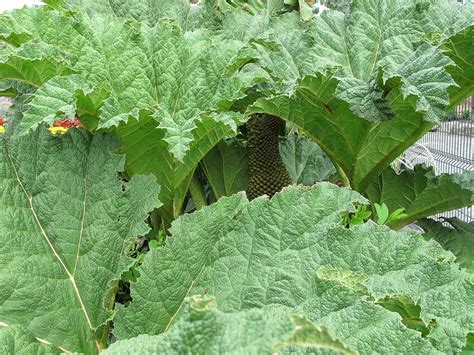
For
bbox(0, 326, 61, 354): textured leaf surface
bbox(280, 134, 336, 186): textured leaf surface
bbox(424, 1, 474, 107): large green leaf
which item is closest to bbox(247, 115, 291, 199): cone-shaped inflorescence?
bbox(280, 134, 336, 186): textured leaf surface

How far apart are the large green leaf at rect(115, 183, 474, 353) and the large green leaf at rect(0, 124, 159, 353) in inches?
3.8

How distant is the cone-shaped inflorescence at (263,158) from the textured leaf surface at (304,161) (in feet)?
0.57

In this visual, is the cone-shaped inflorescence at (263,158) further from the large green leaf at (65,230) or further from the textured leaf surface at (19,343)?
the textured leaf surface at (19,343)

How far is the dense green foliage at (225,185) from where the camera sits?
0.81 meters

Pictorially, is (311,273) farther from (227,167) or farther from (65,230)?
(227,167)

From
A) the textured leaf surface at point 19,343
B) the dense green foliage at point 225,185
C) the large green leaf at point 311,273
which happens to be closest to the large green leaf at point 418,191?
the dense green foliage at point 225,185

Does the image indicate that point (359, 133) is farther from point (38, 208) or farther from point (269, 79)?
point (38, 208)

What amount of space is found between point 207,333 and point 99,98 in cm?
73

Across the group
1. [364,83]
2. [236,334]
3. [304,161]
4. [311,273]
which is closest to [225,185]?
[304,161]

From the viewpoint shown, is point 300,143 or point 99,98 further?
point 300,143

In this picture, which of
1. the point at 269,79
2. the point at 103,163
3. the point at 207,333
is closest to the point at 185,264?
the point at 103,163

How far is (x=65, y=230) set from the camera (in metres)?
1.08

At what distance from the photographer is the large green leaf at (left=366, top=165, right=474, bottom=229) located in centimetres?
164

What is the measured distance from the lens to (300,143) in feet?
5.89
